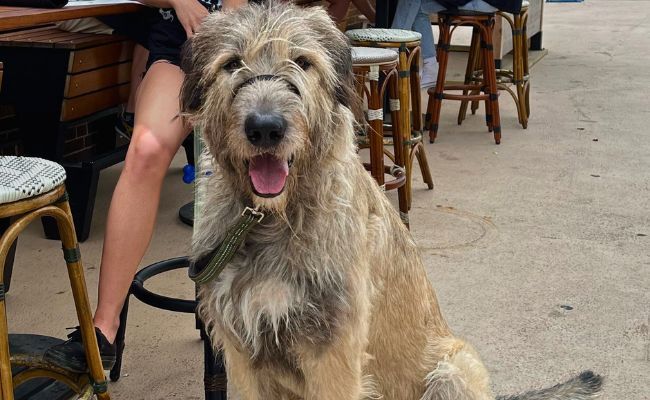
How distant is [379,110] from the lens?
4.86 m

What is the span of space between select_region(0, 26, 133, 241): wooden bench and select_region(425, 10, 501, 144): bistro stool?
9.43 ft

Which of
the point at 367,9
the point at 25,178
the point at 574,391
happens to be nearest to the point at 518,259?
the point at 574,391

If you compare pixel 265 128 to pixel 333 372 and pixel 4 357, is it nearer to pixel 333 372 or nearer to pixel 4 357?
pixel 333 372

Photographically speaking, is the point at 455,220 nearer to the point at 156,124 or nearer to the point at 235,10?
the point at 156,124

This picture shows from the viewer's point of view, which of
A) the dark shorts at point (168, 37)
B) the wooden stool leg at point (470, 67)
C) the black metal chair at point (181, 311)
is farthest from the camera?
the wooden stool leg at point (470, 67)

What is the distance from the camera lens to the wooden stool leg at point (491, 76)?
22.6ft

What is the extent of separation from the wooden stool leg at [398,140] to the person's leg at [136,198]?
2238 millimetres

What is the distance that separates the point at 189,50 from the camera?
2410mm

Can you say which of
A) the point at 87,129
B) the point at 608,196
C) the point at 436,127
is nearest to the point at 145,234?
the point at 87,129

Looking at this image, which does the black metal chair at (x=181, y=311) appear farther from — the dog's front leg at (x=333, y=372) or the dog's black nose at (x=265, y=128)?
the dog's black nose at (x=265, y=128)

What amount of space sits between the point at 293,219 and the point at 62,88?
278 cm

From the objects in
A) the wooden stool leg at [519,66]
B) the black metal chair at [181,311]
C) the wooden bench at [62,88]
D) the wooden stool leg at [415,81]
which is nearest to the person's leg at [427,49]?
the wooden stool leg at [519,66]

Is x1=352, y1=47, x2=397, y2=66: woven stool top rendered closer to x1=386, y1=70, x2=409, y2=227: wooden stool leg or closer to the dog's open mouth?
x1=386, y1=70, x2=409, y2=227: wooden stool leg

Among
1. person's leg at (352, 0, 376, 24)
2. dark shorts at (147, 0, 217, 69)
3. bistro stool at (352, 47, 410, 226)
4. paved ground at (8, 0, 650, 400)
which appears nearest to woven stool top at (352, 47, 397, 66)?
bistro stool at (352, 47, 410, 226)
